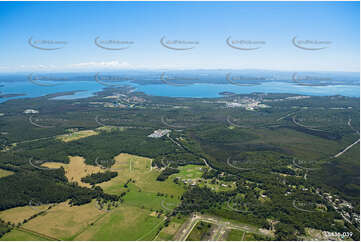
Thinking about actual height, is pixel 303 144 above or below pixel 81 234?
above

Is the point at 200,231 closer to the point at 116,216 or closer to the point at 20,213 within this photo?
the point at 116,216

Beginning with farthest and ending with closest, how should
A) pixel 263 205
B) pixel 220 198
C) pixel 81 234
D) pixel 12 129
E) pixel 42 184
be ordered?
pixel 12 129, pixel 42 184, pixel 220 198, pixel 263 205, pixel 81 234

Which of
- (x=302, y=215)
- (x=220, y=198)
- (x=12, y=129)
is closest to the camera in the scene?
(x=302, y=215)

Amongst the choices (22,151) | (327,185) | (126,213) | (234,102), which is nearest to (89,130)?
(22,151)

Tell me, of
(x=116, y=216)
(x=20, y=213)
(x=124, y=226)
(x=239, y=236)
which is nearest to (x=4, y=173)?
(x=20, y=213)

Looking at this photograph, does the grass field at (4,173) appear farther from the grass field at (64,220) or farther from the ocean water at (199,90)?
the ocean water at (199,90)

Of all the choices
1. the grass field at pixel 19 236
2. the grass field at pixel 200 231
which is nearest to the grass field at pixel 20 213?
the grass field at pixel 19 236

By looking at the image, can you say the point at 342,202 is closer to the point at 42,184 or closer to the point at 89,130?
the point at 42,184

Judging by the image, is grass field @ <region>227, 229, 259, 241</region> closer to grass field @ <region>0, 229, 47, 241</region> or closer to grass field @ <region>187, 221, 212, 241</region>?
grass field @ <region>187, 221, 212, 241</region>
